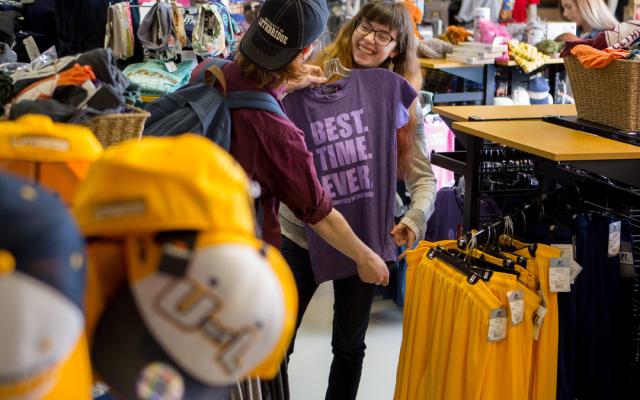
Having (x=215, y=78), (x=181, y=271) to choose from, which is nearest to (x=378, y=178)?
(x=215, y=78)

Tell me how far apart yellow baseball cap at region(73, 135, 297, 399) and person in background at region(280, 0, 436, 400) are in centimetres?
156

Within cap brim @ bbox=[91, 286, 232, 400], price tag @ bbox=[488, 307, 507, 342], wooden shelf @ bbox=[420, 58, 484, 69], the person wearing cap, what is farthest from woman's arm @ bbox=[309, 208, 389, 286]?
wooden shelf @ bbox=[420, 58, 484, 69]

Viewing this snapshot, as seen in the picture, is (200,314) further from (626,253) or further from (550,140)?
(626,253)

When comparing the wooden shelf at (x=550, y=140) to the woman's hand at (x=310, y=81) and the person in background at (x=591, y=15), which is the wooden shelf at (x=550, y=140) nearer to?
the woman's hand at (x=310, y=81)

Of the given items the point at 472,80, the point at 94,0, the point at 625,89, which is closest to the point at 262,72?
the point at 625,89

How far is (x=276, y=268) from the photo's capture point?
0.75 meters

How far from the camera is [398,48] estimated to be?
8.00ft

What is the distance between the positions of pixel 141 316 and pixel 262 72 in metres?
0.90

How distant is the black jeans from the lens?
232 centimetres

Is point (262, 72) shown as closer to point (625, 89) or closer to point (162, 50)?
point (625, 89)

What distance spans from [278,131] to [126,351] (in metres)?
0.88

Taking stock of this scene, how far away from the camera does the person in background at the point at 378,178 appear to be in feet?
7.60

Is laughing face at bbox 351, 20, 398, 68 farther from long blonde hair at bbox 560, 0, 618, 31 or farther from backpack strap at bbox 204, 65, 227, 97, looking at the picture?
long blonde hair at bbox 560, 0, 618, 31

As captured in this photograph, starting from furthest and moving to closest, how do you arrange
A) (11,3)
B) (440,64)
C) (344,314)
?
(440,64) → (11,3) → (344,314)
